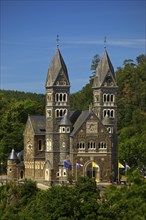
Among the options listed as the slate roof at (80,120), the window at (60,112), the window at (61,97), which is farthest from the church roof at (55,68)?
the slate roof at (80,120)

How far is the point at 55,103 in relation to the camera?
10088 centimetres

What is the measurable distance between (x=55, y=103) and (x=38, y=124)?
5.57 metres

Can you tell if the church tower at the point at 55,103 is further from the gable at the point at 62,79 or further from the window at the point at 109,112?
the window at the point at 109,112

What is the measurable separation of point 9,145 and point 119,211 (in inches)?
1935

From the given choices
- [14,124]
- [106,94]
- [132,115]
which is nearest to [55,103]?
[106,94]

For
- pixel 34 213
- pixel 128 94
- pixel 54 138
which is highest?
pixel 128 94

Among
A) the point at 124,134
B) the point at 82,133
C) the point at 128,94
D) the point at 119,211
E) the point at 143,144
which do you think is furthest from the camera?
the point at 128,94

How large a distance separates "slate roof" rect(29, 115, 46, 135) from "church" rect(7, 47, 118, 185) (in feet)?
1.15

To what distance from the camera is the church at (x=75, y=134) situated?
325 ft

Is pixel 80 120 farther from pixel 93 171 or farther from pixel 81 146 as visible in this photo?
pixel 93 171

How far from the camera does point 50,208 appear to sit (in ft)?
238

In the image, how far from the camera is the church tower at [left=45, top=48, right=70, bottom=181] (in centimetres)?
10019

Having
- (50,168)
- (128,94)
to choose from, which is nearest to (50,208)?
(50,168)

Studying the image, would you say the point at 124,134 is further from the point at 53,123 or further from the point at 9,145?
the point at 53,123
